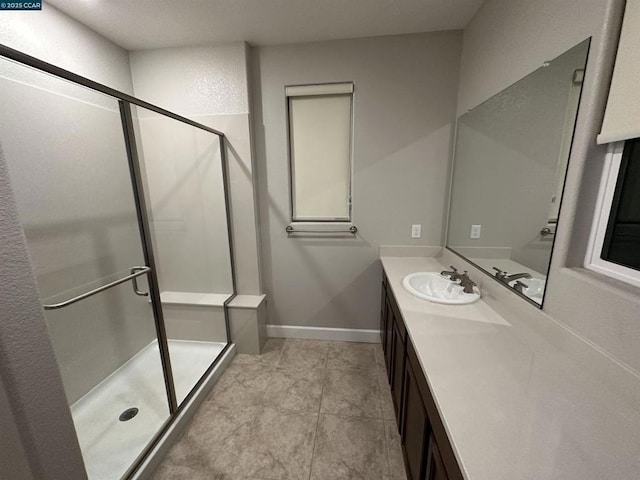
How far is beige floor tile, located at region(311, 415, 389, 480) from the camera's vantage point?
136cm

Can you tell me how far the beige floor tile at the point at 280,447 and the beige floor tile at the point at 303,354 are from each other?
478 mm

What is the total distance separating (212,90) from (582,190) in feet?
7.98

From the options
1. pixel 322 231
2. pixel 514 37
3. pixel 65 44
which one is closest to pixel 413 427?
pixel 322 231

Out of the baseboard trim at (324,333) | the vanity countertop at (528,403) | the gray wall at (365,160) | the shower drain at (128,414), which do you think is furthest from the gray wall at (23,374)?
the baseboard trim at (324,333)

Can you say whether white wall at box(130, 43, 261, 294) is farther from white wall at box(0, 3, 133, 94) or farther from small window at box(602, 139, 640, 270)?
small window at box(602, 139, 640, 270)

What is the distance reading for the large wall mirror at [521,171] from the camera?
1.03 m

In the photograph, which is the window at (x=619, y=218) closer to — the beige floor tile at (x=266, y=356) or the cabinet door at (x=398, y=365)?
the cabinet door at (x=398, y=365)

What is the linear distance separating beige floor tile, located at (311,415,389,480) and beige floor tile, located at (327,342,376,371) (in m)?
0.50

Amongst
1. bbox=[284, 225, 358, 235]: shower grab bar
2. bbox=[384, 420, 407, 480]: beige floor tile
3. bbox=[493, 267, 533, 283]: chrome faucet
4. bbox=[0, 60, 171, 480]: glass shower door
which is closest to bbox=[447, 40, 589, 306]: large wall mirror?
bbox=[493, 267, 533, 283]: chrome faucet

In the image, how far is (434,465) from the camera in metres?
0.83

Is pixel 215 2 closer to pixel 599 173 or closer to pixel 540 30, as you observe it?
pixel 540 30

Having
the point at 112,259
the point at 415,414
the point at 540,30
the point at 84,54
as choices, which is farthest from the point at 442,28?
the point at 112,259

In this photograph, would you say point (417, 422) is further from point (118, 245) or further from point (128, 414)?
point (118, 245)

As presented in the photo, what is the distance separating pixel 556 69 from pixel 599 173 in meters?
0.49
